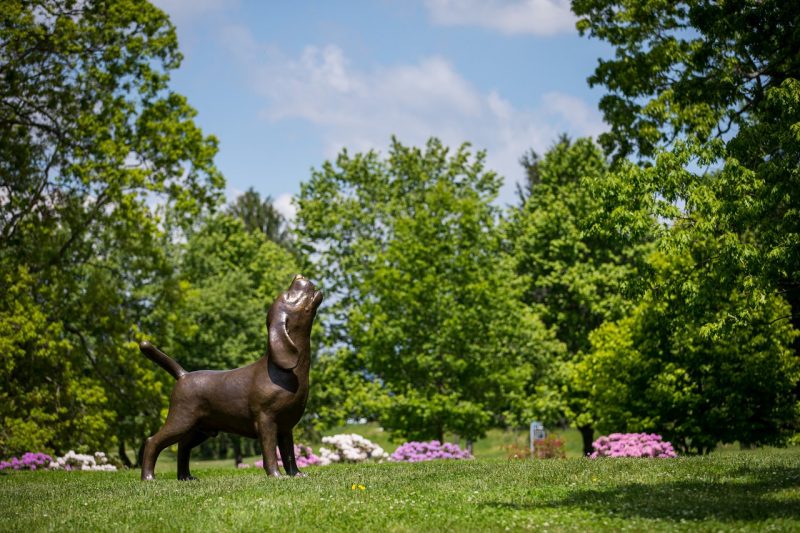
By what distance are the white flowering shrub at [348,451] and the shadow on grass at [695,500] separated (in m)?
10.1

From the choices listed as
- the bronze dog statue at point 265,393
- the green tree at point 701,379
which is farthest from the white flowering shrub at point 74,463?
the green tree at point 701,379

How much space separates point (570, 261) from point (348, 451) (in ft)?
51.3

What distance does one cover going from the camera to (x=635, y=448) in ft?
60.3

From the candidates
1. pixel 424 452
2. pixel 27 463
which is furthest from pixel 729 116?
pixel 27 463

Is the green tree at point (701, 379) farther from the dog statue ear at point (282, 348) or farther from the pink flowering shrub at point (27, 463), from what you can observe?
the pink flowering shrub at point (27, 463)

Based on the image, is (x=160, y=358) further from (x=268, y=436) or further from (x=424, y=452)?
(x=424, y=452)

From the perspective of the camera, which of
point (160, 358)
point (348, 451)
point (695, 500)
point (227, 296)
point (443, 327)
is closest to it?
point (695, 500)

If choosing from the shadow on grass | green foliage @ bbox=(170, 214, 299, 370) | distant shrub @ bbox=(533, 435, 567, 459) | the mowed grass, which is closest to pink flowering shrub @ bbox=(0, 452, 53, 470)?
the mowed grass

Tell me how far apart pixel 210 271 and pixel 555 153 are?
1580cm

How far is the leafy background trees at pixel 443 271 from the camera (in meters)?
15.2

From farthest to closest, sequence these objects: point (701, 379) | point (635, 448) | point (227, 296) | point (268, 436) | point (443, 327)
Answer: point (227, 296), point (443, 327), point (701, 379), point (635, 448), point (268, 436)

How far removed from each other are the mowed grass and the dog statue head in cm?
177

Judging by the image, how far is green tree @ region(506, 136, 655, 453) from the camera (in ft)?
103

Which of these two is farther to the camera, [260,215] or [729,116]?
[260,215]
